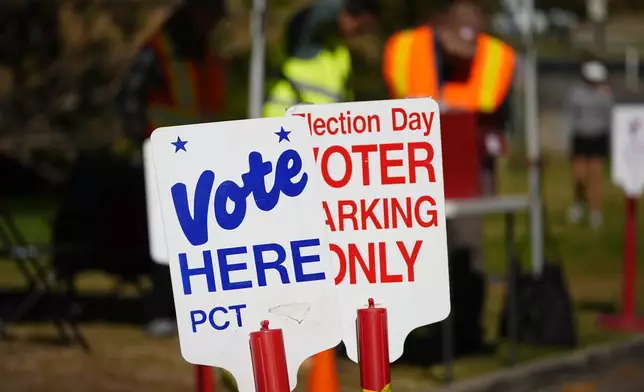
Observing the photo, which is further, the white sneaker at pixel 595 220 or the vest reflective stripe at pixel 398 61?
the white sneaker at pixel 595 220

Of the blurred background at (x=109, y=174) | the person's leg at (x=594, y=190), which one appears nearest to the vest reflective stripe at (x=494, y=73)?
the blurred background at (x=109, y=174)

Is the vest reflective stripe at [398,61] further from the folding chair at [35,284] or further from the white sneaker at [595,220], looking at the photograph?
the white sneaker at [595,220]

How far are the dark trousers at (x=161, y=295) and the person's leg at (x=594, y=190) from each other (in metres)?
9.38

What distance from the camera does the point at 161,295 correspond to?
935cm

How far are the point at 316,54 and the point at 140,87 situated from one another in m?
1.33

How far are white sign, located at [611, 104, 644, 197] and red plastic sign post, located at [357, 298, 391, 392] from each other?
6.11 metres

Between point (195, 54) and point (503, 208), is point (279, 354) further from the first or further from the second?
point (195, 54)

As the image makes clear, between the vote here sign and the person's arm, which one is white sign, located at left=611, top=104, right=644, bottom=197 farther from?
the vote here sign

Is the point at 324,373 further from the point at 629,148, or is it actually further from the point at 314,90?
the point at 629,148

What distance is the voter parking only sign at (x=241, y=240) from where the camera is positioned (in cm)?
418

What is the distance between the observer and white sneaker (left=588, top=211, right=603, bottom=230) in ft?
57.7

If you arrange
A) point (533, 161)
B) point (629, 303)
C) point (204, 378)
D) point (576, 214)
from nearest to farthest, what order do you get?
point (204, 378)
point (533, 161)
point (629, 303)
point (576, 214)

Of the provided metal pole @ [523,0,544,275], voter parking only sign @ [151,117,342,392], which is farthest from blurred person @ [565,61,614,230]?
voter parking only sign @ [151,117,342,392]

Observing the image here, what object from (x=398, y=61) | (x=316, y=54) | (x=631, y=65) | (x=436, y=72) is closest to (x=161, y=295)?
(x=316, y=54)
